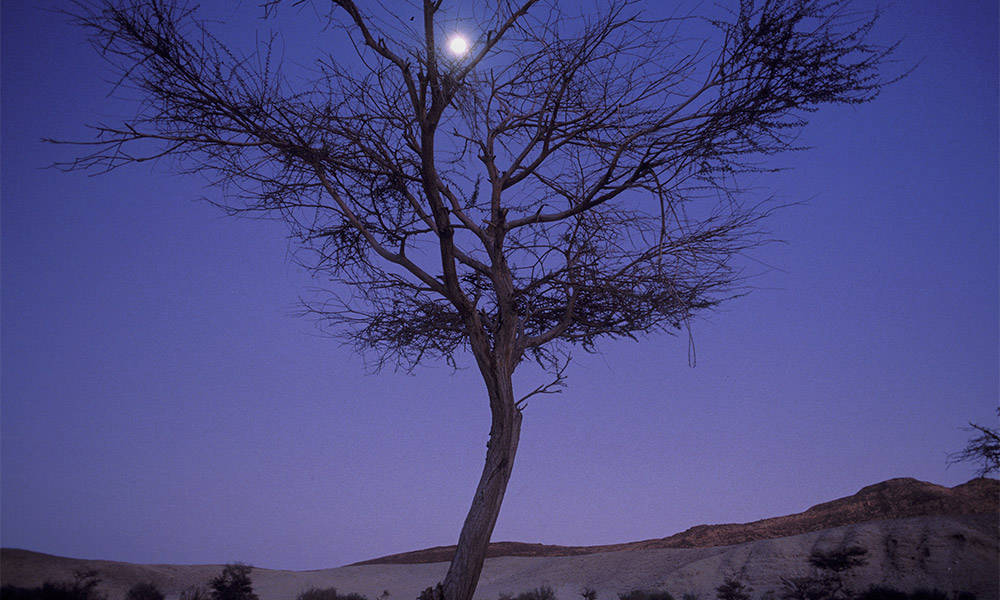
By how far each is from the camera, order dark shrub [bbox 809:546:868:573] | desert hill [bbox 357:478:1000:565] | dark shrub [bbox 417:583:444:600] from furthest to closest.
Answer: desert hill [bbox 357:478:1000:565] < dark shrub [bbox 809:546:868:573] < dark shrub [bbox 417:583:444:600]

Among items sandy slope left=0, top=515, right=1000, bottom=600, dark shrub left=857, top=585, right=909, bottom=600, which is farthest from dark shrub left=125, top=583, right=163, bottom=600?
dark shrub left=857, top=585, right=909, bottom=600

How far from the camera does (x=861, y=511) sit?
2434 centimetres

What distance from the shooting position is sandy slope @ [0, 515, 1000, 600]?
1703 centimetres

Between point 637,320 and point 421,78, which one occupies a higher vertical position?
point 421,78

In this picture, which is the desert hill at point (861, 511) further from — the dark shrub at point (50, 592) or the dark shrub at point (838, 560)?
the dark shrub at point (50, 592)

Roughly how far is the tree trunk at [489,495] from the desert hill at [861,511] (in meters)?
19.5

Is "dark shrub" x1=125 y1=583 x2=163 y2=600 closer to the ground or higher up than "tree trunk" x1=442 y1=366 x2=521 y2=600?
closer to the ground

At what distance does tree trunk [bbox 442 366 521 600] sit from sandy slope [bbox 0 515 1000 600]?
9240mm

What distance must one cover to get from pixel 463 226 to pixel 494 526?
3.12 metres

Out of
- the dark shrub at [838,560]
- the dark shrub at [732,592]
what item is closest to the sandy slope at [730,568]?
the dark shrub at [838,560]

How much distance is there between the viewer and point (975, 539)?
715 inches

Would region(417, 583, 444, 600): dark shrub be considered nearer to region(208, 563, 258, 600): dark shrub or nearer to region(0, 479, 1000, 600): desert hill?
region(0, 479, 1000, 600): desert hill

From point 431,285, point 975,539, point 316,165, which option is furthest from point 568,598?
point 316,165

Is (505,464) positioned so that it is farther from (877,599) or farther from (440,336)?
(877,599)
